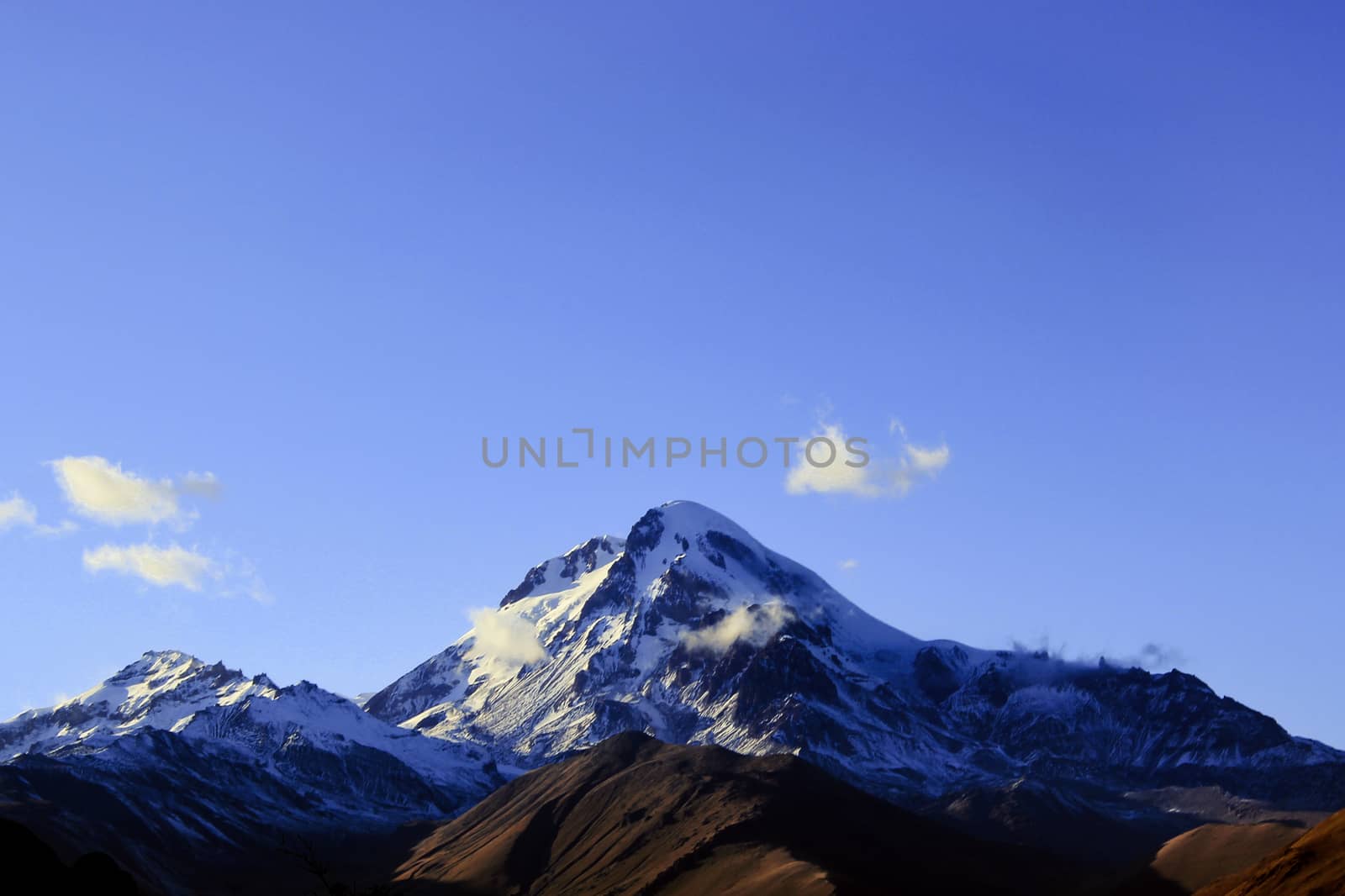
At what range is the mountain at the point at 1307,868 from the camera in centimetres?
15100

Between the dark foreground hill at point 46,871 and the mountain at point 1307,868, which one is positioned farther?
the mountain at point 1307,868

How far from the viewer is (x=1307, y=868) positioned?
15750 cm

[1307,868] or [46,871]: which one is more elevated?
[1307,868]

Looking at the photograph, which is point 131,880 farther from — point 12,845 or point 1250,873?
point 1250,873

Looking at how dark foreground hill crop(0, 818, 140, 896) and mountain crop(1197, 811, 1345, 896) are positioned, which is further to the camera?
mountain crop(1197, 811, 1345, 896)

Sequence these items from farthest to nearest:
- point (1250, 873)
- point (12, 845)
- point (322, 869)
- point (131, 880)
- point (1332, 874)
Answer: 1. point (1250, 873)
2. point (1332, 874)
3. point (131, 880)
4. point (12, 845)
5. point (322, 869)

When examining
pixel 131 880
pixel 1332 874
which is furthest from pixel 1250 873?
pixel 131 880

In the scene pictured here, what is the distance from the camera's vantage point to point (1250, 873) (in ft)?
577

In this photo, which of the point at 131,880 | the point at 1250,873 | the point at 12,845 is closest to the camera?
the point at 12,845

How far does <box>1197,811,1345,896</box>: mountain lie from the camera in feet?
495

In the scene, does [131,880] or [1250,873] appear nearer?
[131,880]

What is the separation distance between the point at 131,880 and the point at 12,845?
34.0 ft

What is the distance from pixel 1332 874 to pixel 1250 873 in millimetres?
25655

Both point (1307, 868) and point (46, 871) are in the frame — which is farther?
point (1307, 868)
